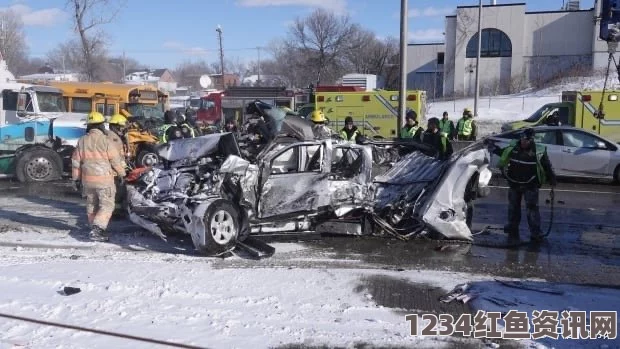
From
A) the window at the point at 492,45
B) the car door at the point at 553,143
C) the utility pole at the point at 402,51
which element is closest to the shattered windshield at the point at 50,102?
the utility pole at the point at 402,51

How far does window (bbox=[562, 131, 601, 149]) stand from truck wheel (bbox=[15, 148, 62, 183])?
38.3ft

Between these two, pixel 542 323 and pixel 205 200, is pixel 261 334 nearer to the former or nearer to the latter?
pixel 542 323

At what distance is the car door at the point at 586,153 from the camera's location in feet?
44.7

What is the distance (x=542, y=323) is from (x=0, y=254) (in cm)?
613

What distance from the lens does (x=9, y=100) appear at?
15578mm

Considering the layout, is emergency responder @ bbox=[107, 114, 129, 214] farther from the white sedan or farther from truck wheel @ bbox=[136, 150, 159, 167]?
the white sedan

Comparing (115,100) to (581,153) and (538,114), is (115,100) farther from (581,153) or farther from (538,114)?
(581,153)

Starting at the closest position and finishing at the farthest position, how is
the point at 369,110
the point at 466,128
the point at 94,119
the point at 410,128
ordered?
the point at 94,119
the point at 410,128
the point at 466,128
the point at 369,110

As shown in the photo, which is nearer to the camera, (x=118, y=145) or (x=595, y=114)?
(x=118, y=145)

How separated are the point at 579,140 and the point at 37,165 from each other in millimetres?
12377

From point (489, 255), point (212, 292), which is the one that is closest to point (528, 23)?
point (489, 255)

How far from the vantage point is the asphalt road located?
693cm

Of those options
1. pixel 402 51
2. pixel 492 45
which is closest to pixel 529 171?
pixel 402 51

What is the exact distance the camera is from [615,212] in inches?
417
